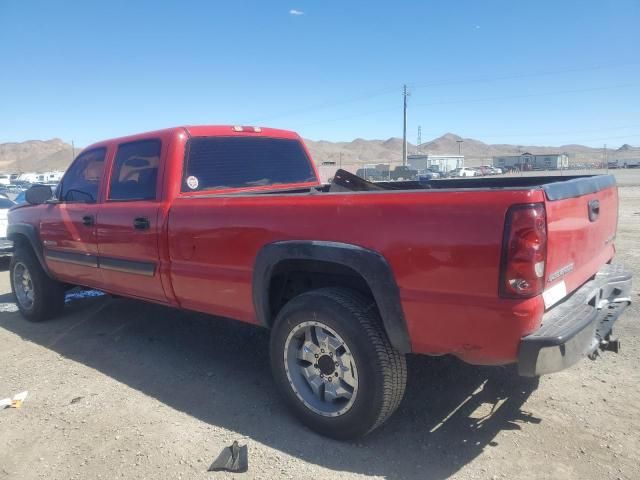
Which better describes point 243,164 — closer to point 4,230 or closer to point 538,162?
point 4,230

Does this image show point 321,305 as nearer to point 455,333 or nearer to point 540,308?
point 455,333

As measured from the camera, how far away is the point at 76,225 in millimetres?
4867

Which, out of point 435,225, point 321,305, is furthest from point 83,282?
point 435,225

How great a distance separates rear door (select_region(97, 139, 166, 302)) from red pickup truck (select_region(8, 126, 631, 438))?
2 cm

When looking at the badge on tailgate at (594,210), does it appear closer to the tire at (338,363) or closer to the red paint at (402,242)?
the red paint at (402,242)

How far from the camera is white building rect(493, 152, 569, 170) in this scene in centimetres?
8844

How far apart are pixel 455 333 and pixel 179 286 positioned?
2207 mm

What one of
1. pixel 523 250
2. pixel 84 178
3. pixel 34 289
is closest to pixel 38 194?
pixel 84 178

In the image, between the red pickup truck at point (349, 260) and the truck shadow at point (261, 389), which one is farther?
the truck shadow at point (261, 389)

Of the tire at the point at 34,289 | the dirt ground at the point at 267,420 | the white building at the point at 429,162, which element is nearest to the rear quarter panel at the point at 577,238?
the dirt ground at the point at 267,420

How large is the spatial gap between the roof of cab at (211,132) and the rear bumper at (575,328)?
3034 millimetres

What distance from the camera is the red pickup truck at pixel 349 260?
7.89 ft

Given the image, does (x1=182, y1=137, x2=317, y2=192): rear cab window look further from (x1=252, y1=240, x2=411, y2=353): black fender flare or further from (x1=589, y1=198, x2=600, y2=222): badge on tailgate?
(x1=589, y1=198, x2=600, y2=222): badge on tailgate

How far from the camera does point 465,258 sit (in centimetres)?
243
